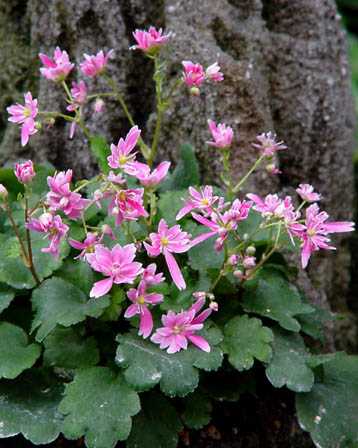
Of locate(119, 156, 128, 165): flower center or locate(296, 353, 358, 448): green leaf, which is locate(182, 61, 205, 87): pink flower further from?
locate(296, 353, 358, 448): green leaf

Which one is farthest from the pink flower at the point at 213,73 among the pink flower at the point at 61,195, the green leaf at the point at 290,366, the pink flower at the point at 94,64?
the green leaf at the point at 290,366

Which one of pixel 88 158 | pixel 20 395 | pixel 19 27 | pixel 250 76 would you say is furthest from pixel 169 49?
pixel 20 395


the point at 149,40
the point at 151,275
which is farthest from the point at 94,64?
the point at 151,275

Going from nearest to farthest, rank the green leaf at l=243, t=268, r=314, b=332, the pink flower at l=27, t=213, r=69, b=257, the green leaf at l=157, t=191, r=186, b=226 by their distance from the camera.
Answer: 1. the pink flower at l=27, t=213, r=69, b=257
2. the green leaf at l=243, t=268, r=314, b=332
3. the green leaf at l=157, t=191, r=186, b=226

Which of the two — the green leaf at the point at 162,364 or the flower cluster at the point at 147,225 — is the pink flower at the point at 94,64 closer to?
the flower cluster at the point at 147,225

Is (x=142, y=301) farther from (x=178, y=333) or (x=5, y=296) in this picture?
(x=5, y=296)

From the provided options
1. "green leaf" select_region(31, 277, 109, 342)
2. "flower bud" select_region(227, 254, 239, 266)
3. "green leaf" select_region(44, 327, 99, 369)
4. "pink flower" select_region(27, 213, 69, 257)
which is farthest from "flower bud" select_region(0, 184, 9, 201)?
"flower bud" select_region(227, 254, 239, 266)

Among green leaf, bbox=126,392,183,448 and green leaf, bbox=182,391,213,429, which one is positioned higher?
green leaf, bbox=126,392,183,448
